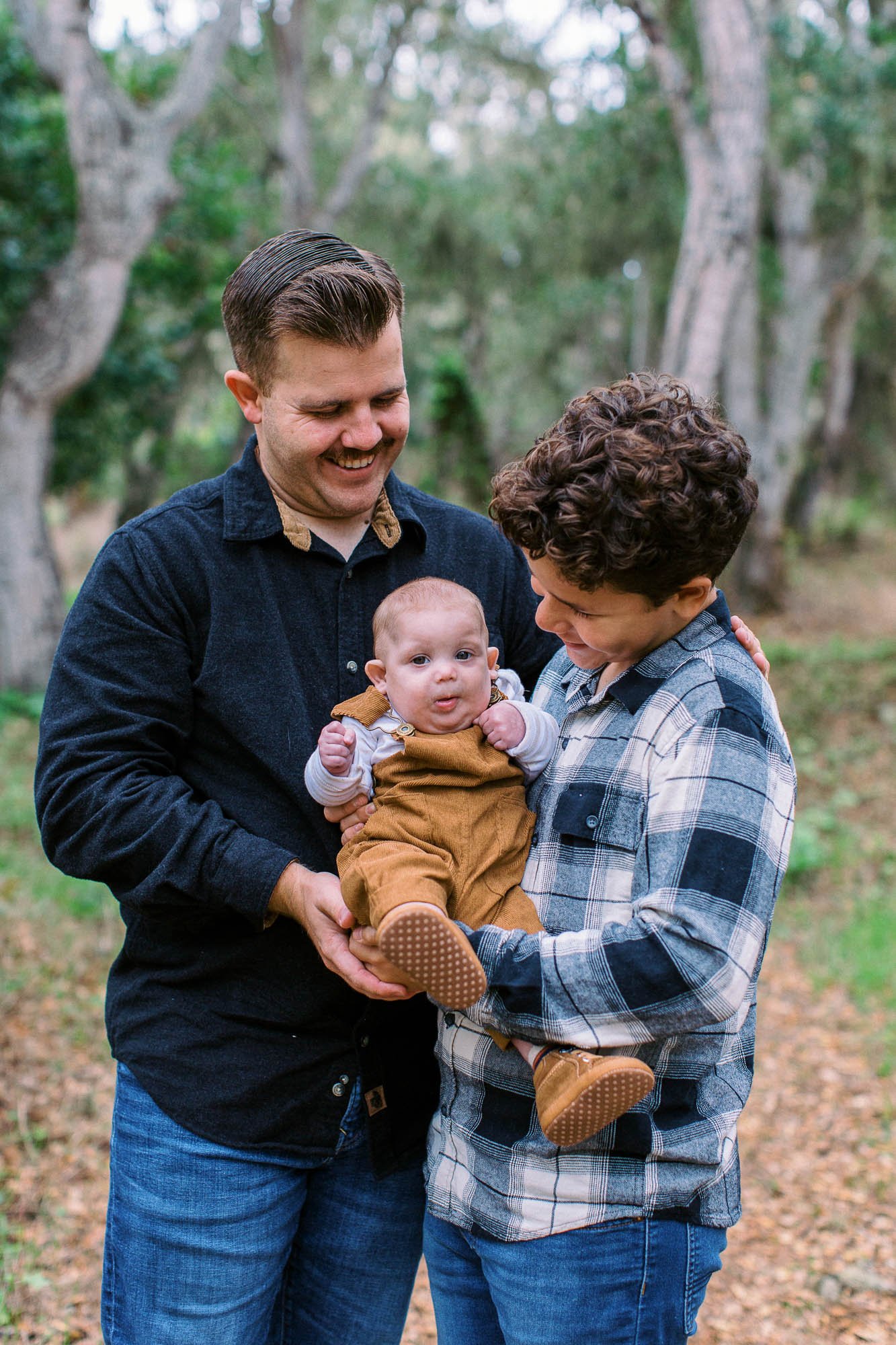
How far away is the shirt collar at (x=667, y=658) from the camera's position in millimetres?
1879

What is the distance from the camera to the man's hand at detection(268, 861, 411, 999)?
1909 millimetres

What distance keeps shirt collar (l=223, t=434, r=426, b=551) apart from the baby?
0.19 m

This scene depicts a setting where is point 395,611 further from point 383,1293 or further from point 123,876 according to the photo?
point 383,1293

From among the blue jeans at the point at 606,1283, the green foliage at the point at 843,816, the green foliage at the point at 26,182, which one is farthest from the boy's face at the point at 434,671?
the green foliage at the point at 26,182

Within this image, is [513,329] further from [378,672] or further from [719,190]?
[378,672]

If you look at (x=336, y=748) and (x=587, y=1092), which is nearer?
(x=587, y=1092)

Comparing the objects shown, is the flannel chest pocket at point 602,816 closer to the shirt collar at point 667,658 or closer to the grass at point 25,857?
the shirt collar at point 667,658

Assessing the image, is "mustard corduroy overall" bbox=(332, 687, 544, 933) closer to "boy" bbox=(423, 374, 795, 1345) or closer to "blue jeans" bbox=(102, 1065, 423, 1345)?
"boy" bbox=(423, 374, 795, 1345)

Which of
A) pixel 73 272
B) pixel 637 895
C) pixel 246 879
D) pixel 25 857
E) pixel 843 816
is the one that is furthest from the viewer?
pixel 73 272

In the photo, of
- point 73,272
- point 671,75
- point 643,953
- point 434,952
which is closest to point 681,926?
point 643,953

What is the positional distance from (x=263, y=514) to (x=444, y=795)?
2.22 feet

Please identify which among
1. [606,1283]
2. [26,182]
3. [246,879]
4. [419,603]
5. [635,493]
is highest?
[26,182]

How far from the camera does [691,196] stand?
27.4 feet

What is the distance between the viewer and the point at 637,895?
1.78m
